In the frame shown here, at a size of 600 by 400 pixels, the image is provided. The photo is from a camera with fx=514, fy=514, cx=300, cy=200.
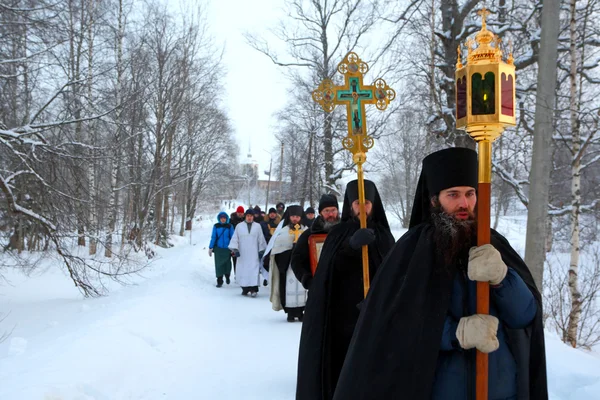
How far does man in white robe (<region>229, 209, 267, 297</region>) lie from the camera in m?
11.8

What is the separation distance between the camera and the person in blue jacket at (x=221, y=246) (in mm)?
13219

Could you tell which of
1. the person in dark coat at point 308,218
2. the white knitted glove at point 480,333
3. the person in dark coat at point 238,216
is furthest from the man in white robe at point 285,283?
the white knitted glove at point 480,333

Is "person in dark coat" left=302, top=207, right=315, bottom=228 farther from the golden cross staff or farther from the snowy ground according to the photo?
the golden cross staff

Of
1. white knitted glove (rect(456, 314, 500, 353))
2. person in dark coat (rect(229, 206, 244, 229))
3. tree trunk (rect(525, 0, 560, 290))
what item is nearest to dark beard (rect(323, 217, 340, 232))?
tree trunk (rect(525, 0, 560, 290))

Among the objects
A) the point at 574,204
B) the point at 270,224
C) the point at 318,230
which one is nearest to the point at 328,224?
the point at 318,230

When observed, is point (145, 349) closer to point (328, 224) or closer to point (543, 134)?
point (328, 224)

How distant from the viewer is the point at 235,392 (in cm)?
529

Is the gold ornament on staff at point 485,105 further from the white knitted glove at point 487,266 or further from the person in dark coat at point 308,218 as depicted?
the person in dark coat at point 308,218

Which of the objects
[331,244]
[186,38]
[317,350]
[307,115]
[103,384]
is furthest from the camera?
[307,115]

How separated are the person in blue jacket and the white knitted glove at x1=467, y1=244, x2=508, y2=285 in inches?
451

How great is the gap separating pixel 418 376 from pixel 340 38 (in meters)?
19.9

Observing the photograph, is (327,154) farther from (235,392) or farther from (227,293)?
(235,392)

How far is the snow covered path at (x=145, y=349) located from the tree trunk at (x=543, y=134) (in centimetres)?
378

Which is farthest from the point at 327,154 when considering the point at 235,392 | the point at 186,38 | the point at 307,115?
the point at 235,392
